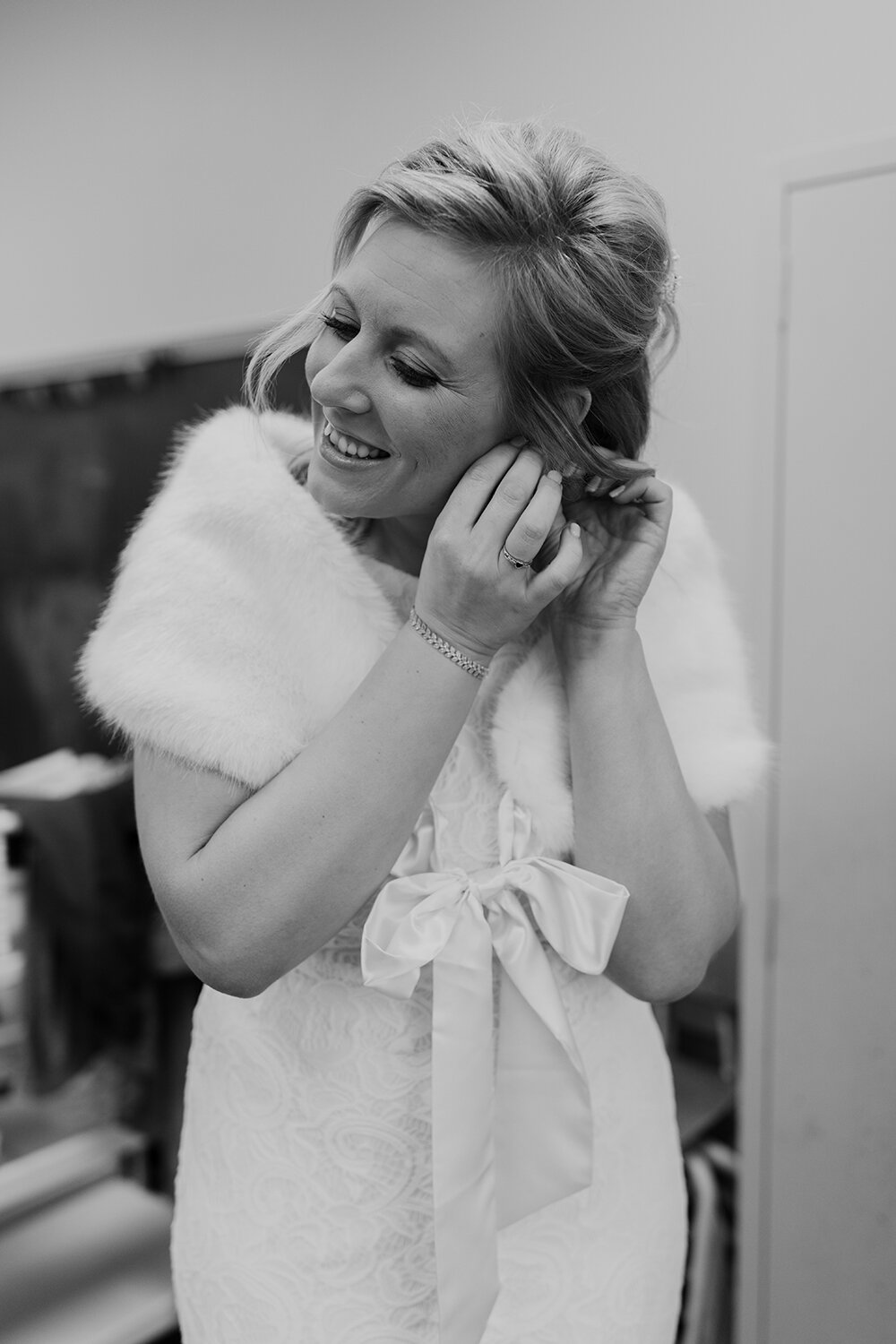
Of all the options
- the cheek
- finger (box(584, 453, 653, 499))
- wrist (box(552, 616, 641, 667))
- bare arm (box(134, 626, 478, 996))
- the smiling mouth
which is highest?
the cheek

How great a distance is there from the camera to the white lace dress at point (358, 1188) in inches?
39.0

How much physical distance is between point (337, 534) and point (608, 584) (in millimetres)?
241

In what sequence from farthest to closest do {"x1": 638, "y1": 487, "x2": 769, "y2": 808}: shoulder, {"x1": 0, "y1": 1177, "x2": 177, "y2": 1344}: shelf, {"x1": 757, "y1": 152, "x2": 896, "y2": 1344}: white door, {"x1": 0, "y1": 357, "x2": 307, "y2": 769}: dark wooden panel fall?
{"x1": 0, "y1": 357, "x2": 307, "y2": 769}: dark wooden panel
{"x1": 0, "y1": 1177, "x2": 177, "y2": 1344}: shelf
{"x1": 757, "y1": 152, "x2": 896, "y2": 1344}: white door
{"x1": 638, "y1": 487, "x2": 769, "y2": 808}: shoulder

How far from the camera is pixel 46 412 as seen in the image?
85.6 inches

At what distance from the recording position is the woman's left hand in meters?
1.02

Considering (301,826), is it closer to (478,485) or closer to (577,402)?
(478,485)

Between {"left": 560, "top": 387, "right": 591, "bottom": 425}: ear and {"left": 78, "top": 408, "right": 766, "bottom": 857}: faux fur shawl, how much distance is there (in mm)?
219

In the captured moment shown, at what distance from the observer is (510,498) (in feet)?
3.09

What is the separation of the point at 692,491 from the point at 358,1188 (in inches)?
49.1

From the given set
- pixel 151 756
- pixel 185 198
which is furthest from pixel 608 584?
pixel 185 198

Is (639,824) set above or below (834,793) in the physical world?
above

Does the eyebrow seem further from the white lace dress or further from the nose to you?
the white lace dress

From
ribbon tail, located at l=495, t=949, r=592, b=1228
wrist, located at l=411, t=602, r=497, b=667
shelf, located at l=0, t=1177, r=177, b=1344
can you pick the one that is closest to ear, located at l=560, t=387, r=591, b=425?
wrist, located at l=411, t=602, r=497, b=667

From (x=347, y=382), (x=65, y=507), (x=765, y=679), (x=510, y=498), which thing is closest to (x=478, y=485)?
(x=510, y=498)
